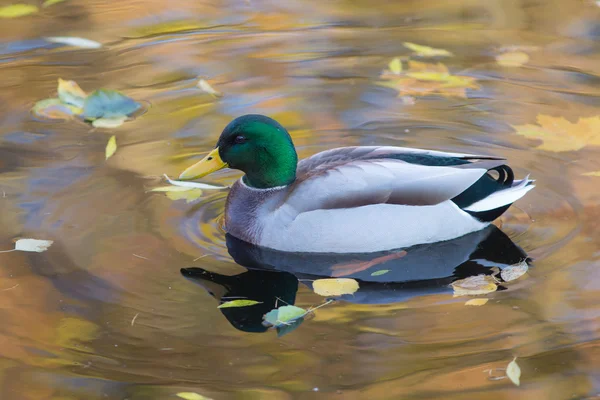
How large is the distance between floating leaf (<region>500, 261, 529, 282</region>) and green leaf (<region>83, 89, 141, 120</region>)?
3447mm

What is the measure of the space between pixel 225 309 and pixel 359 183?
1127 millimetres

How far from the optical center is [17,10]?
959 centimetres

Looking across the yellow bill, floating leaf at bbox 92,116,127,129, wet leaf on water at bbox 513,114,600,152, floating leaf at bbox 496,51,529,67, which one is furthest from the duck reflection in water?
floating leaf at bbox 496,51,529,67

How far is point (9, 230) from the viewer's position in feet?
19.3

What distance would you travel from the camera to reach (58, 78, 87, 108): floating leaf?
7.72 m

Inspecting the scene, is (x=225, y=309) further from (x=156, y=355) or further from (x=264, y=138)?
(x=264, y=138)

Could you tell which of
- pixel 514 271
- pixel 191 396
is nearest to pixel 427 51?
pixel 514 271

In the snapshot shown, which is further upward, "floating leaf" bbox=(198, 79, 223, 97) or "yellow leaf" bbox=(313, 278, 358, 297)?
"floating leaf" bbox=(198, 79, 223, 97)

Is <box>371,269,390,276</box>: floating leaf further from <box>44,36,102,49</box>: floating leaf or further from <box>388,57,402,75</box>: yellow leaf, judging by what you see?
<box>44,36,102,49</box>: floating leaf

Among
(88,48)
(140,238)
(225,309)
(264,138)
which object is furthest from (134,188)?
(88,48)

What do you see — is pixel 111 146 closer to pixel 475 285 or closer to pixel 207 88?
pixel 207 88

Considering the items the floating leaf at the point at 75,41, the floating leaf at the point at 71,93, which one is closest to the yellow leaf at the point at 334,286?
the floating leaf at the point at 71,93

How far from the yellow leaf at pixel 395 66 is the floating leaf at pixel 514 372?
3978 mm

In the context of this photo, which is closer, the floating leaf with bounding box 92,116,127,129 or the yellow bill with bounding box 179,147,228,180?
the yellow bill with bounding box 179,147,228,180
